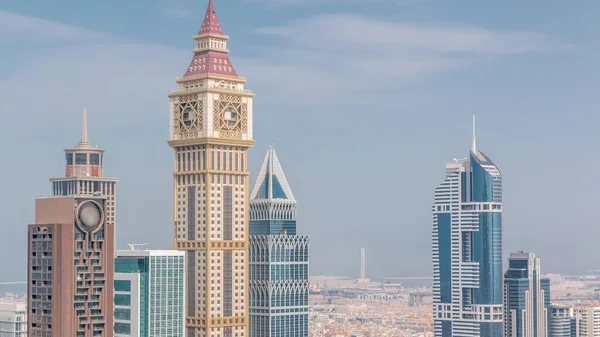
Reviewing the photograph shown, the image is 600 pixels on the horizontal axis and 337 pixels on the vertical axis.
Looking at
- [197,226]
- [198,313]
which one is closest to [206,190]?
[197,226]

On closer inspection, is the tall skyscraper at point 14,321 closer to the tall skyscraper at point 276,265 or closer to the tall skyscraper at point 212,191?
the tall skyscraper at point 276,265

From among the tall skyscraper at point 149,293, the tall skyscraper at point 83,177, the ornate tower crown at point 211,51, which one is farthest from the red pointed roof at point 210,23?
the tall skyscraper at point 83,177

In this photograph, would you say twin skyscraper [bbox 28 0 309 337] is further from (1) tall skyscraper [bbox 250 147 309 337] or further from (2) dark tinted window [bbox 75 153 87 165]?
(2) dark tinted window [bbox 75 153 87 165]

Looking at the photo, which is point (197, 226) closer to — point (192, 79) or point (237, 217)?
point (237, 217)

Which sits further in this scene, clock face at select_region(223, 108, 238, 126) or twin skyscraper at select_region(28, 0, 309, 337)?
clock face at select_region(223, 108, 238, 126)

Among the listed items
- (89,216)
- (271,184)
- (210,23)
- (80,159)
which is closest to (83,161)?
(80,159)

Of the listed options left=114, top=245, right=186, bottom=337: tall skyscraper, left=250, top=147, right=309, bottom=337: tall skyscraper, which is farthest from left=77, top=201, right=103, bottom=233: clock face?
left=250, top=147, right=309, bottom=337: tall skyscraper
